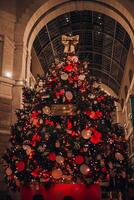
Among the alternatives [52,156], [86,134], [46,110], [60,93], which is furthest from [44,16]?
[52,156]

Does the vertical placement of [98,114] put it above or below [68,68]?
below

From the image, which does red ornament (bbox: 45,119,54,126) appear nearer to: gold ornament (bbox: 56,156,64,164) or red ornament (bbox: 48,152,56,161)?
red ornament (bbox: 48,152,56,161)

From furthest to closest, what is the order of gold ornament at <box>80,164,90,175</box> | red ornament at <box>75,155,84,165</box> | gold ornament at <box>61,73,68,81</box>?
gold ornament at <box>61,73,68,81</box> < red ornament at <box>75,155,84,165</box> < gold ornament at <box>80,164,90,175</box>

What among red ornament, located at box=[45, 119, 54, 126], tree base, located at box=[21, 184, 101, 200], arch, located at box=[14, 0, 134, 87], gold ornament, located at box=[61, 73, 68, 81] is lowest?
tree base, located at box=[21, 184, 101, 200]

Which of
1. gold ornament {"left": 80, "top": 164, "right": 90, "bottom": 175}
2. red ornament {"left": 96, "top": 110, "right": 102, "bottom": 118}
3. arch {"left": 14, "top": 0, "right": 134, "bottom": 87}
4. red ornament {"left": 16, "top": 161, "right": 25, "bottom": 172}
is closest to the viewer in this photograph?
gold ornament {"left": 80, "top": 164, "right": 90, "bottom": 175}

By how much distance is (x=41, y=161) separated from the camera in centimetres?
1123

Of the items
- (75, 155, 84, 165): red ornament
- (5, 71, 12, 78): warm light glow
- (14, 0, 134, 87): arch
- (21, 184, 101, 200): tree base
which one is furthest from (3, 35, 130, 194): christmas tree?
(14, 0, 134, 87): arch

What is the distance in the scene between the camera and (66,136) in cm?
1123

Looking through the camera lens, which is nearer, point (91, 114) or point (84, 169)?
point (84, 169)

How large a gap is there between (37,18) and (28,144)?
9.14m

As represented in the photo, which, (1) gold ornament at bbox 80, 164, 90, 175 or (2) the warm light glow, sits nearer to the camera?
(1) gold ornament at bbox 80, 164, 90, 175

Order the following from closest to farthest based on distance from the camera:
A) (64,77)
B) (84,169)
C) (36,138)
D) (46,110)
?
(84,169) < (36,138) < (46,110) < (64,77)

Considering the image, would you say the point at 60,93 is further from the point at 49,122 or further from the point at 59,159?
the point at 59,159

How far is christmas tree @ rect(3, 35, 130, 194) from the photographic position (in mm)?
11148
